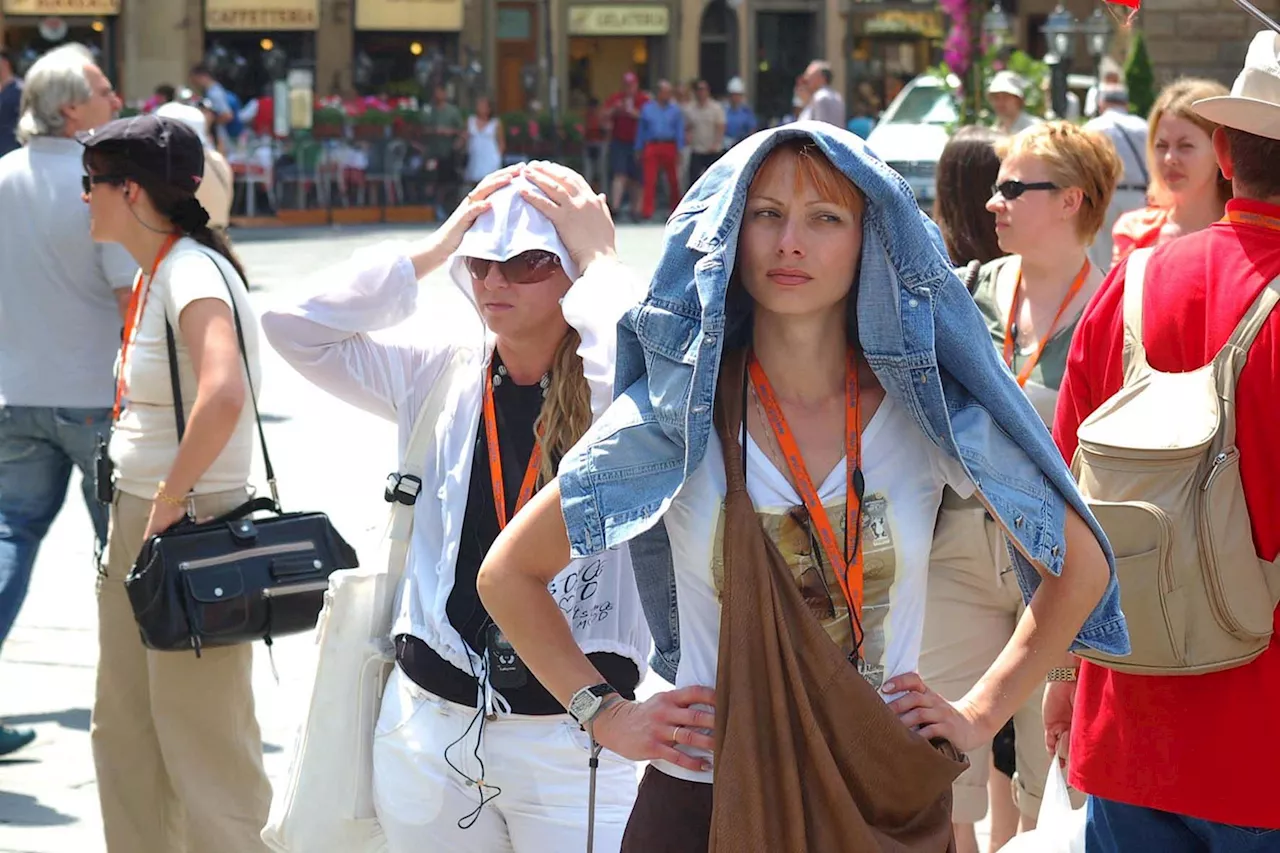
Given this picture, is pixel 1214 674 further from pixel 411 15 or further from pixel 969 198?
pixel 411 15

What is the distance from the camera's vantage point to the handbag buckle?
356 centimetres

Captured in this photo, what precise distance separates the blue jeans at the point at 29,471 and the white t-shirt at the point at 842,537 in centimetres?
391

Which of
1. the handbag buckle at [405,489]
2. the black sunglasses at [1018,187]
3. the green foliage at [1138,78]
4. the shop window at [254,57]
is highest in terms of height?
the shop window at [254,57]

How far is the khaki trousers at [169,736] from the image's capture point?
15.1 feet

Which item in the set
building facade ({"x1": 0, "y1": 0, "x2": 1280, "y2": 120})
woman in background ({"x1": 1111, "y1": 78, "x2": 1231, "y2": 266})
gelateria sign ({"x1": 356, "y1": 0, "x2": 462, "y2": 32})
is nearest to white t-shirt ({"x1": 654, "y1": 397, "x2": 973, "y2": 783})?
woman in background ({"x1": 1111, "y1": 78, "x2": 1231, "y2": 266})

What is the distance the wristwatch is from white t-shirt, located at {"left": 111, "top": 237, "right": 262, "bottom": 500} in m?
2.11

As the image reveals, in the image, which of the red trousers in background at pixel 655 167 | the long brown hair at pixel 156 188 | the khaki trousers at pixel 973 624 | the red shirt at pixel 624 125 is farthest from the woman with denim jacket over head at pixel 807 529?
the red shirt at pixel 624 125

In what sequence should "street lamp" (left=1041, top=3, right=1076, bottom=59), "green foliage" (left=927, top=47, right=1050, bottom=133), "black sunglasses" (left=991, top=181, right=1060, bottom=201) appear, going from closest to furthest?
"black sunglasses" (left=991, top=181, right=1060, bottom=201)
"green foliage" (left=927, top=47, right=1050, bottom=133)
"street lamp" (left=1041, top=3, right=1076, bottom=59)

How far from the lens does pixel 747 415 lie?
2.62m

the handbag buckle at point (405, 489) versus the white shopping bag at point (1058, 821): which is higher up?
the handbag buckle at point (405, 489)

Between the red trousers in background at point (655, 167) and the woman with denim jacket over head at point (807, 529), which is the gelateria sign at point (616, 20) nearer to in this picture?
the red trousers in background at point (655, 167)

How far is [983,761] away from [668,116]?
2726 centimetres

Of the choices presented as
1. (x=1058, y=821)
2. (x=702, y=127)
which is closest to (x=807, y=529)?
(x=1058, y=821)

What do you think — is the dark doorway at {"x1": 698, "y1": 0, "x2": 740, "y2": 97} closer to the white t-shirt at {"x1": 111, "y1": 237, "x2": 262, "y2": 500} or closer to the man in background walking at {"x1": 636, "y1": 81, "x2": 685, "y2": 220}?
the man in background walking at {"x1": 636, "y1": 81, "x2": 685, "y2": 220}
